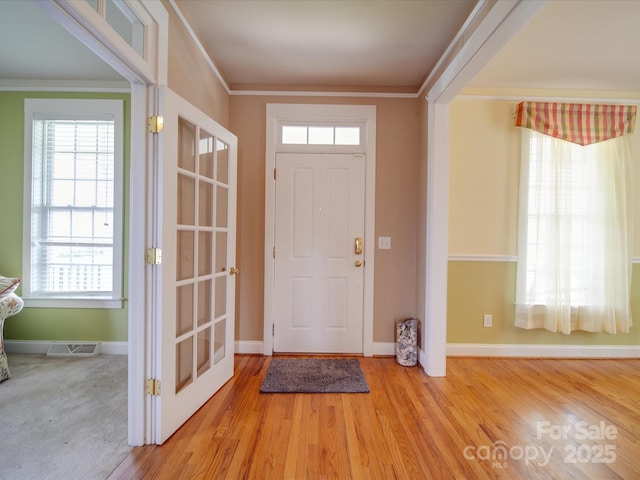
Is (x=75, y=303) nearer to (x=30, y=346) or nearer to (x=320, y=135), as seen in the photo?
(x=30, y=346)

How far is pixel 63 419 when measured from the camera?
1.79 meters

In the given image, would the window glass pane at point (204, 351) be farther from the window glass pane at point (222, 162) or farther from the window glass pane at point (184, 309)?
the window glass pane at point (222, 162)

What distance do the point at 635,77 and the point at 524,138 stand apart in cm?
105

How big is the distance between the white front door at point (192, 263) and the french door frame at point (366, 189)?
0.52 meters

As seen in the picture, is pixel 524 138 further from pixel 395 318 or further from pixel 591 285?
pixel 395 318

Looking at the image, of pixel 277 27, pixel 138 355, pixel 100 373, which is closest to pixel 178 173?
pixel 138 355

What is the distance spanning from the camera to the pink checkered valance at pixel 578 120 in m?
2.71

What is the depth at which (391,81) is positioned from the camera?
271cm

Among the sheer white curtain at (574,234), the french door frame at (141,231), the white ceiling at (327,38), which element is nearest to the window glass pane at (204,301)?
the french door frame at (141,231)

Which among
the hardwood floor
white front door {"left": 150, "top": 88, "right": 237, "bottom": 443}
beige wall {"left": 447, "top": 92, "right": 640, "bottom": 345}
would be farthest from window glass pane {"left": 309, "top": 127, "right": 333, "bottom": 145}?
the hardwood floor

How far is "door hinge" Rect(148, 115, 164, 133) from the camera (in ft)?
5.08

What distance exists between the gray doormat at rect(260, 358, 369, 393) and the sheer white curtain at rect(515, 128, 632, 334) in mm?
1761

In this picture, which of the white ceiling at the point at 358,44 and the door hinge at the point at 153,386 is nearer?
the door hinge at the point at 153,386

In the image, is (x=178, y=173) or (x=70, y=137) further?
(x=70, y=137)
